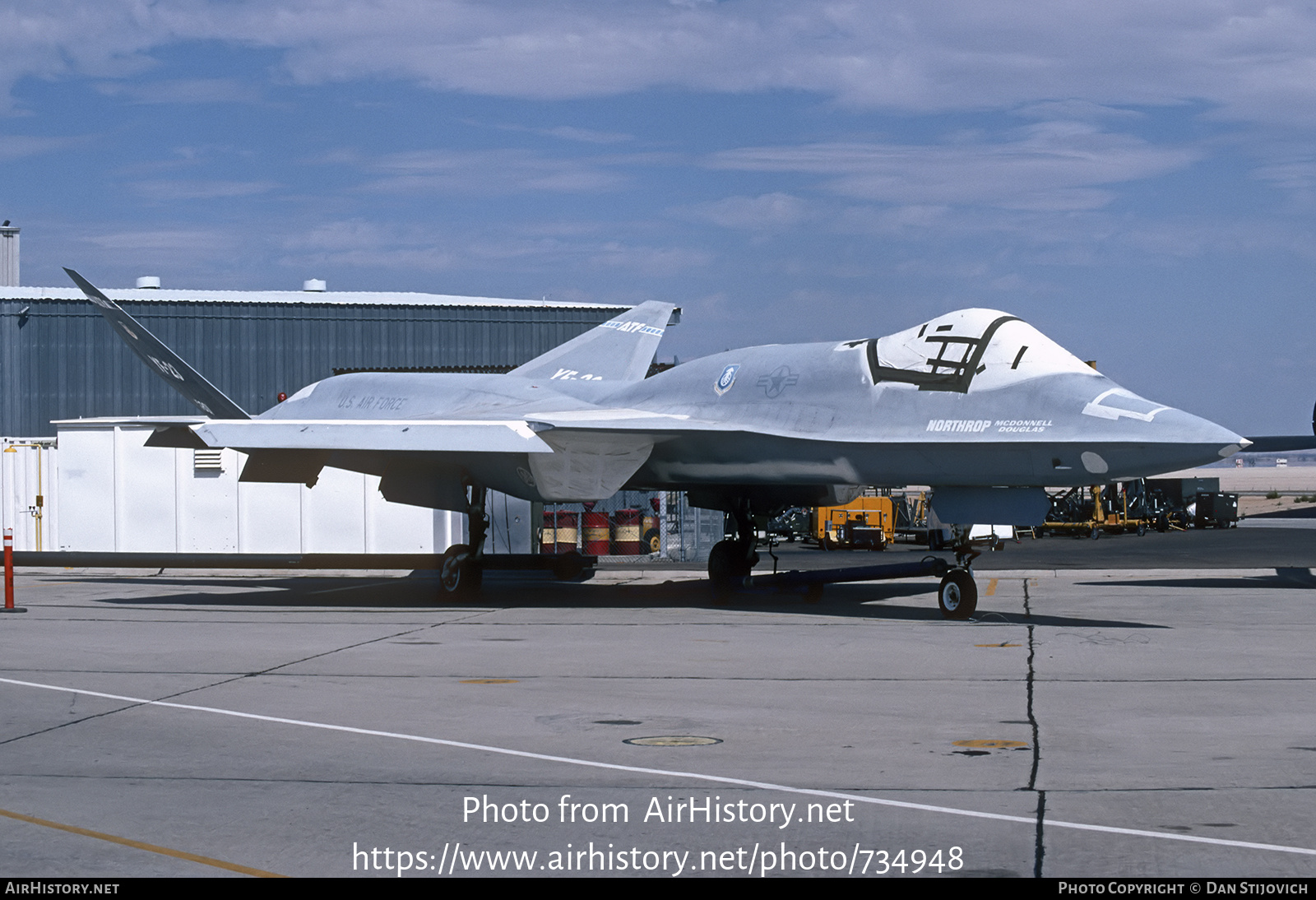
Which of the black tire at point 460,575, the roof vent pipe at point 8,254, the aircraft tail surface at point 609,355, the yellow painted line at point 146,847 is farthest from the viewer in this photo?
the roof vent pipe at point 8,254

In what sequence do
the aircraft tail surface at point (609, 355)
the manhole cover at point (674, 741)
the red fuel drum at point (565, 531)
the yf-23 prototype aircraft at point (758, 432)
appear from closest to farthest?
1. the manhole cover at point (674, 741)
2. the yf-23 prototype aircraft at point (758, 432)
3. the aircraft tail surface at point (609, 355)
4. the red fuel drum at point (565, 531)

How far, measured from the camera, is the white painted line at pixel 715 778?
6098 mm

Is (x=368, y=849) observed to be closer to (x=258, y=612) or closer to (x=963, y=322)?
(x=963, y=322)

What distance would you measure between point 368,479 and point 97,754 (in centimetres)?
1814

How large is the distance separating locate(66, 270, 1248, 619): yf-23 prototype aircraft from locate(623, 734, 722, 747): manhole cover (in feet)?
23.6

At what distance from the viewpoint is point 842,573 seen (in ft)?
59.7

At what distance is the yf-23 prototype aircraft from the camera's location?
14.8 m

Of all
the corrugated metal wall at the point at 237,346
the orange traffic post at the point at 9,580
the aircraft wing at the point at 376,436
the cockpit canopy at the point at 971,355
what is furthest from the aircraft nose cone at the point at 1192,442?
the corrugated metal wall at the point at 237,346

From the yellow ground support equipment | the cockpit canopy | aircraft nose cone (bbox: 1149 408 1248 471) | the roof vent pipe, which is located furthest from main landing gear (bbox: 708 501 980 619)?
the roof vent pipe

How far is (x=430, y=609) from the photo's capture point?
18344 mm

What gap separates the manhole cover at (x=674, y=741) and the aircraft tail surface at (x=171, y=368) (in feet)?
45.7

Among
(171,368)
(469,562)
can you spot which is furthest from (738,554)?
(171,368)

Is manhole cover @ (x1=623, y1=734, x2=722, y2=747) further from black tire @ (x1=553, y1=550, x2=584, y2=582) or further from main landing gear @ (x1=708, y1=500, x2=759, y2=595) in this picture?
black tire @ (x1=553, y1=550, x2=584, y2=582)

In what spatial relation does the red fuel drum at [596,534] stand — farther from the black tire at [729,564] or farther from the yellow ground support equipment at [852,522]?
the black tire at [729,564]
